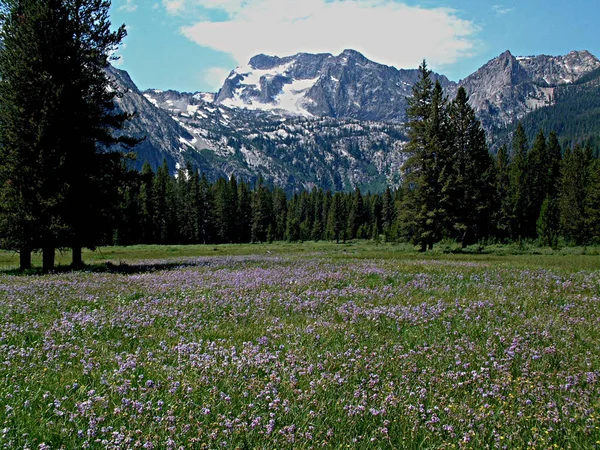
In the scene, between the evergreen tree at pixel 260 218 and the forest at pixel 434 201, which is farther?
the evergreen tree at pixel 260 218

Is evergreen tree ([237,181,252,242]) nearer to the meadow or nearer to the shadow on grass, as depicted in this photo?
the shadow on grass

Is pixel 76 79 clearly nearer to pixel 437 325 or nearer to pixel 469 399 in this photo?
pixel 437 325

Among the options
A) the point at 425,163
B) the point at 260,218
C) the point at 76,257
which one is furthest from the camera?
the point at 260,218

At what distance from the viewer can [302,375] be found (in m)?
5.29

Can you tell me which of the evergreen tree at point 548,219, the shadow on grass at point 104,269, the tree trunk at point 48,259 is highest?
the evergreen tree at point 548,219

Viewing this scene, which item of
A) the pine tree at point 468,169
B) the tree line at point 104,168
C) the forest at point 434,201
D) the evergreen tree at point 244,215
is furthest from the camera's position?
the evergreen tree at point 244,215

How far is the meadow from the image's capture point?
385cm

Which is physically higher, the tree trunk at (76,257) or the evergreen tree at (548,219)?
the evergreen tree at (548,219)

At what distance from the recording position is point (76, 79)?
77.7 feet

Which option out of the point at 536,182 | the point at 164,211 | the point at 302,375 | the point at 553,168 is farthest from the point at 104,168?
the point at 553,168

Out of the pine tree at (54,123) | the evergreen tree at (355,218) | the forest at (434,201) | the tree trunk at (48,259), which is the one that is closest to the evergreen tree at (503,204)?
the forest at (434,201)

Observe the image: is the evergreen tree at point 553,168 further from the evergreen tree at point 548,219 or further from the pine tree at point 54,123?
the pine tree at point 54,123

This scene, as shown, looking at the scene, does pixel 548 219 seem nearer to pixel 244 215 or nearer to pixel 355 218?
pixel 355 218

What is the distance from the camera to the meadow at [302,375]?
385 cm
